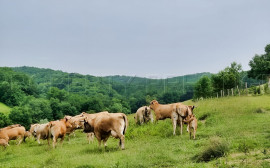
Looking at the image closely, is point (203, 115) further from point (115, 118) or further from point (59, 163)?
point (59, 163)

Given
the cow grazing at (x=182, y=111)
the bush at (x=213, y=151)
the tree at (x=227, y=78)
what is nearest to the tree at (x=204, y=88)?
the tree at (x=227, y=78)

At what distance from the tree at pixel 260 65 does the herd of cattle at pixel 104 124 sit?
146 ft

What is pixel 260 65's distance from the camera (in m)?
56.8

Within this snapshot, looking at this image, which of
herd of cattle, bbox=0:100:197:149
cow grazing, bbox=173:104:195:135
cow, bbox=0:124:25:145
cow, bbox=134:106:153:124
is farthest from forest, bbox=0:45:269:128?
cow grazing, bbox=173:104:195:135

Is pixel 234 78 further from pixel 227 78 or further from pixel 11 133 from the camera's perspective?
pixel 11 133

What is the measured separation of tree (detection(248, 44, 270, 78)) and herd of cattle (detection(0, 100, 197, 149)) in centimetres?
4460

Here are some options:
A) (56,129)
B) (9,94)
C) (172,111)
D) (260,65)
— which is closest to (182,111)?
(172,111)

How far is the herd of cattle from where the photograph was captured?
1348cm

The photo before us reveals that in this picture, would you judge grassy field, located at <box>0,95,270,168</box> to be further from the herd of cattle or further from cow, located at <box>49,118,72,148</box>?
cow, located at <box>49,118,72,148</box>

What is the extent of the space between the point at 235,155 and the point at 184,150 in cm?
273

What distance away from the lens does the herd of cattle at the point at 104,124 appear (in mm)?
13477

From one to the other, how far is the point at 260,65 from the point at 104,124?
52.8 metres

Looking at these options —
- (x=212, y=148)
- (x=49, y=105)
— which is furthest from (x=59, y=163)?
(x=49, y=105)

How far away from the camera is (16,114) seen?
Result: 7344 centimetres
